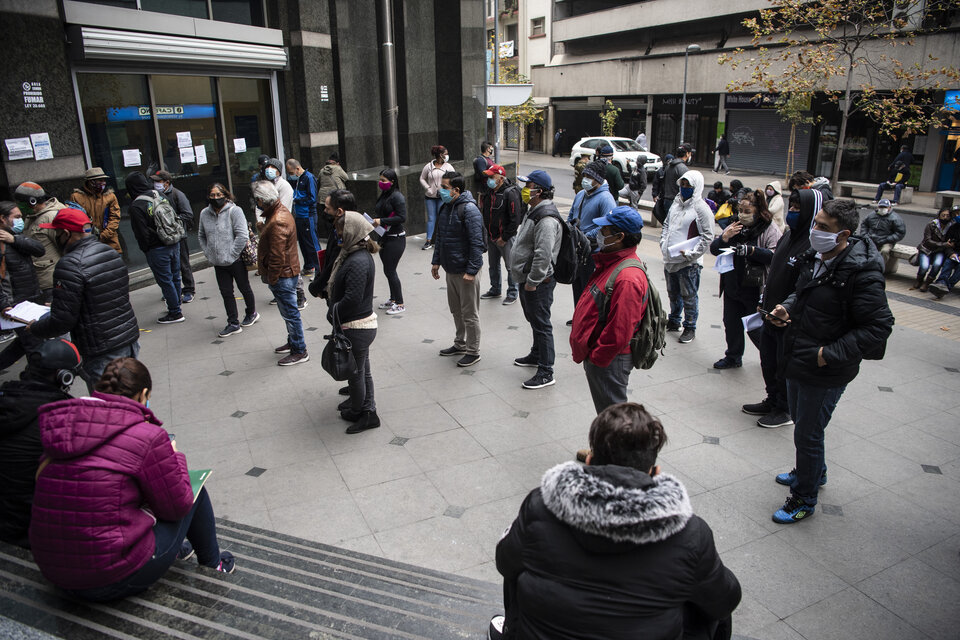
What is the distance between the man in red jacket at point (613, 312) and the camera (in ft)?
14.4

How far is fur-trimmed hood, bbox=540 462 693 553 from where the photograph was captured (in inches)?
77.3

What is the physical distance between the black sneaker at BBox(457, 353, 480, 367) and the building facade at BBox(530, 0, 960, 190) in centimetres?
1860

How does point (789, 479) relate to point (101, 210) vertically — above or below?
below

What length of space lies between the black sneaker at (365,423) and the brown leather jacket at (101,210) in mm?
4684

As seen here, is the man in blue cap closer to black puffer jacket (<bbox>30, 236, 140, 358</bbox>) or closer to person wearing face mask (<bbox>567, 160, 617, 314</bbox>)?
person wearing face mask (<bbox>567, 160, 617, 314</bbox>)

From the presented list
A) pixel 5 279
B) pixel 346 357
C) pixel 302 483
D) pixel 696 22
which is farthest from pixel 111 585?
pixel 696 22

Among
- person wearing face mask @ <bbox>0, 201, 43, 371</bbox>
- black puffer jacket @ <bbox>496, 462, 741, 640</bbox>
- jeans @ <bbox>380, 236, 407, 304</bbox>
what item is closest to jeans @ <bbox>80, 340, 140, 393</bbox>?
person wearing face mask @ <bbox>0, 201, 43, 371</bbox>

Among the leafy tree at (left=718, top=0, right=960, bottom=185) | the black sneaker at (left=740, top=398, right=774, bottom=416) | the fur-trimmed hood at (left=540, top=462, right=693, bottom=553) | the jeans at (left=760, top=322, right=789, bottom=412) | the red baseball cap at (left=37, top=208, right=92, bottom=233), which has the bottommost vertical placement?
the black sneaker at (left=740, top=398, right=774, bottom=416)

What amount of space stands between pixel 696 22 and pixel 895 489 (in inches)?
1354

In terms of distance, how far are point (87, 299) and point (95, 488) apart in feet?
8.90

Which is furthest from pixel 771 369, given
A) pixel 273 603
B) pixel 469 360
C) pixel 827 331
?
pixel 273 603

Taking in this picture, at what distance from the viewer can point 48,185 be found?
357 inches

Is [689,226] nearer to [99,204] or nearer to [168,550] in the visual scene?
[168,550]

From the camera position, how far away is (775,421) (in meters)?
5.93
